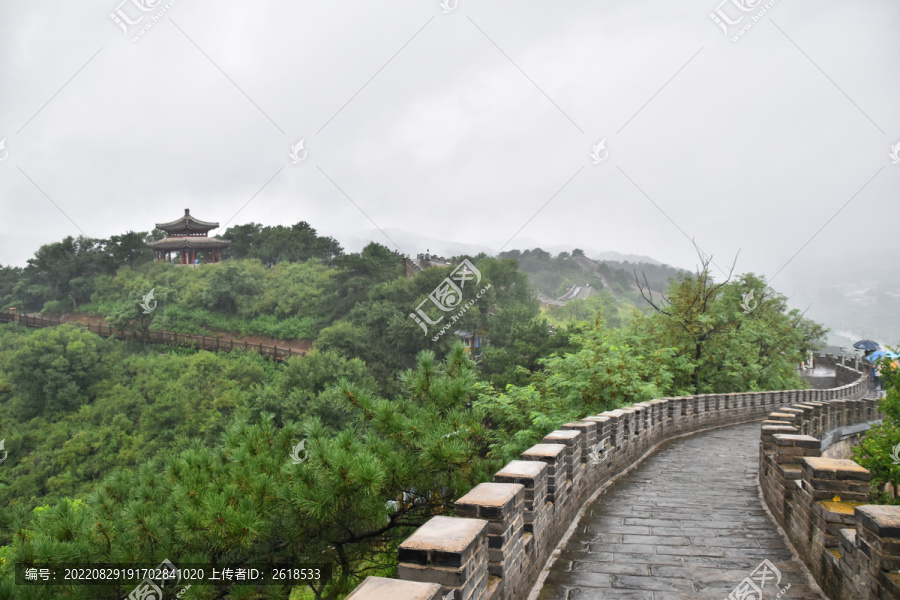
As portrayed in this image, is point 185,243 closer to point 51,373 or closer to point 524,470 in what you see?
point 51,373

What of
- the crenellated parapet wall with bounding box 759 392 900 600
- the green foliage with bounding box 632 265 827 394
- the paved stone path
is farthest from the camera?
the green foliage with bounding box 632 265 827 394

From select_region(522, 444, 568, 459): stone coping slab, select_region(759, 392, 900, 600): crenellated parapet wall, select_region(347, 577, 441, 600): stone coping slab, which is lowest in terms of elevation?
select_region(759, 392, 900, 600): crenellated parapet wall

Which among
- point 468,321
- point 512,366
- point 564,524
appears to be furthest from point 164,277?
point 564,524

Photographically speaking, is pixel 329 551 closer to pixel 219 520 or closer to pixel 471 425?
pixel 219 520

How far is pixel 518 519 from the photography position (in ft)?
11.7

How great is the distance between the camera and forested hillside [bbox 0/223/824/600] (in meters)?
4.65

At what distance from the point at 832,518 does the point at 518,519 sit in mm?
2211

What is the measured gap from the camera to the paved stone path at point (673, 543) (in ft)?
13.1

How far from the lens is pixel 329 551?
4.95m

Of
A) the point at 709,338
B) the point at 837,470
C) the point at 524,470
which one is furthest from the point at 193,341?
the point at 837,470

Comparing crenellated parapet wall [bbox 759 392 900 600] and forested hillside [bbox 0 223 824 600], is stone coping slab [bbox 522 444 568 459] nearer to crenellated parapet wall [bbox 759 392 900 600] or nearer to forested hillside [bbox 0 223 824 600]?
forested hillside [bbox 0 223 824 600]

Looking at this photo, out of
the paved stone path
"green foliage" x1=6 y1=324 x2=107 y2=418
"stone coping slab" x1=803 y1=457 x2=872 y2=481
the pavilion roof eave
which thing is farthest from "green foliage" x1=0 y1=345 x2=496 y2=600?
the pavilion roof eave

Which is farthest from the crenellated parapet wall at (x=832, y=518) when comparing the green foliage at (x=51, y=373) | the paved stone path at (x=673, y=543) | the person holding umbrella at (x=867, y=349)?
the green foliage at (x=51, y=373)

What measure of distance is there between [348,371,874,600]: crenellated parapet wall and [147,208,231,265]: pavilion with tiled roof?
42.1 metres
